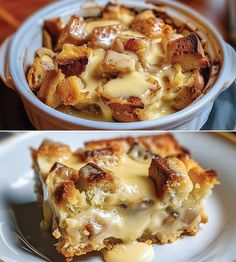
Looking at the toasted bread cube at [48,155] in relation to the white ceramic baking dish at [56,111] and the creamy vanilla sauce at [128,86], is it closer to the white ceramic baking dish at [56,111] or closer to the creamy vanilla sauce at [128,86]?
the white ceramic baking dish at [56,111]

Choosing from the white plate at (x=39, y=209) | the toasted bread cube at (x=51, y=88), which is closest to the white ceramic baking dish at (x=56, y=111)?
the toasted bread cube at (x=51, y=88)

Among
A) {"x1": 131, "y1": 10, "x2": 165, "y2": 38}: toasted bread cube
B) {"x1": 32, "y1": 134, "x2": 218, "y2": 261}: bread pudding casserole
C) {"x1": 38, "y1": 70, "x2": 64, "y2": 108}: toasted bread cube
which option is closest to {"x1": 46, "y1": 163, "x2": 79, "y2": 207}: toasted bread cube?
{"x1": 32, "y1": 134, "x2": 218, "y2": 261}: bread pudding casserole

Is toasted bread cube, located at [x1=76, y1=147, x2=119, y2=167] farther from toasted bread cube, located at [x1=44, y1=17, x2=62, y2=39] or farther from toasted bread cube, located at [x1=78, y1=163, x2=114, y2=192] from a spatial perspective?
toasted bread cube, located at [x1=44, y1=17, x2=62, y2=39]

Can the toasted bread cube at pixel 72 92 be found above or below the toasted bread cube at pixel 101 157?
above

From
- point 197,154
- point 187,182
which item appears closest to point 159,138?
point 197,154

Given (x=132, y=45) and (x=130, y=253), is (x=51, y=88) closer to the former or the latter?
(x=132, y=45)

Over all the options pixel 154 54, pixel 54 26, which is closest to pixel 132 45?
pixel 154 54
